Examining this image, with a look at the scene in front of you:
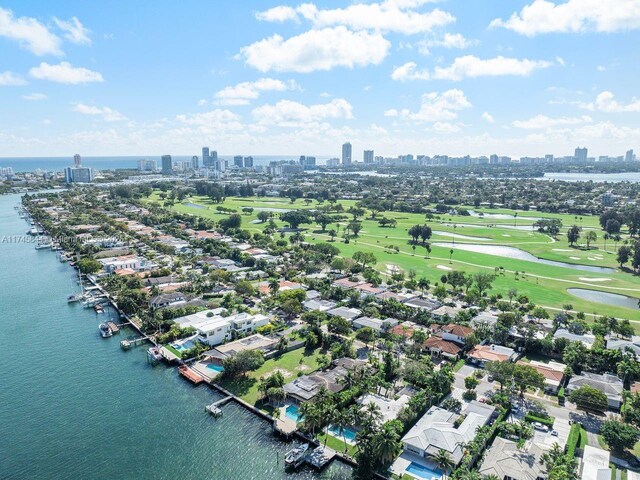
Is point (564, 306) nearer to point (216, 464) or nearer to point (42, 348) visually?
point (216, 464)

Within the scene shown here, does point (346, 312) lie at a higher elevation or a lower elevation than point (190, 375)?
higher

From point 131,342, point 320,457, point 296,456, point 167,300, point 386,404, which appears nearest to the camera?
point 296,456

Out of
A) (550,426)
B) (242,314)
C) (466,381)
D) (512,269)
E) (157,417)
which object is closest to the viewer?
(550,426)

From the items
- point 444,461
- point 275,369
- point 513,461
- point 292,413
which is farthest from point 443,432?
point 275,369

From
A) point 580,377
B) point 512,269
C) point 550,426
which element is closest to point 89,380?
point 550,426

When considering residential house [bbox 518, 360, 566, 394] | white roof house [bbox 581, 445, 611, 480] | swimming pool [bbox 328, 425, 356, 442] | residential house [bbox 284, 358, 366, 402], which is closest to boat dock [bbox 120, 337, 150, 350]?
residential house [bbox 284, 358, 366, 402]

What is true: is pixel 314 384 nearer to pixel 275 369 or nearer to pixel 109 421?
pixel 275 369
